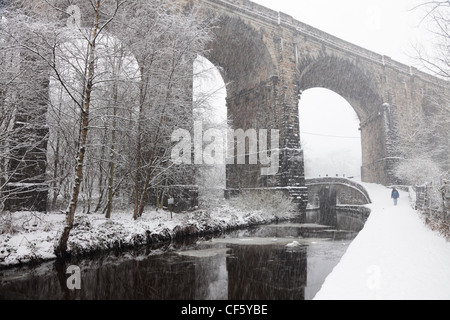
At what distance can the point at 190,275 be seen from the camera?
604 cm

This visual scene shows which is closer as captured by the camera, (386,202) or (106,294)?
(106,294)

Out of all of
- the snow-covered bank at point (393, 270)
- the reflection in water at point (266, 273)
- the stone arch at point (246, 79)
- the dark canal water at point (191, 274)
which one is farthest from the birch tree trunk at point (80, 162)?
the stone arch at point (246, 79)

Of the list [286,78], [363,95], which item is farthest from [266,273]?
[363,95]

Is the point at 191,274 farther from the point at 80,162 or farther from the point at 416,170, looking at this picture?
the point at 416,170

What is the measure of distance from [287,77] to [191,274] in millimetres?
15344

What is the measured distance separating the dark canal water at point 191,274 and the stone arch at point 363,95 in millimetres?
15147

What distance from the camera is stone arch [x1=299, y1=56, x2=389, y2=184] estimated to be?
22834 millimetres

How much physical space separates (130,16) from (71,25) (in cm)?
325

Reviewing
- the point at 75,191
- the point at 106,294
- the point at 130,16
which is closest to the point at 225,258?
the point at 106,294

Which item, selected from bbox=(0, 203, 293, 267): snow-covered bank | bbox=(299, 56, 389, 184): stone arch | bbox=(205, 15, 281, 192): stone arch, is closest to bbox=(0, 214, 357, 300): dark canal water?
bbox=(0, 203, 293, 267): snow-covered bank

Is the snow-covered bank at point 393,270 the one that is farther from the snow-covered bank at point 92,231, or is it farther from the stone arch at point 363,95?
the stone arch at point 363,95

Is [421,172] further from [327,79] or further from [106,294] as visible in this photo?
[106,294]

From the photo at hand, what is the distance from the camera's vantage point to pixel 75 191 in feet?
21.9

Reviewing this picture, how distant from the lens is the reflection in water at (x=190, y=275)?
4973 millimetres
